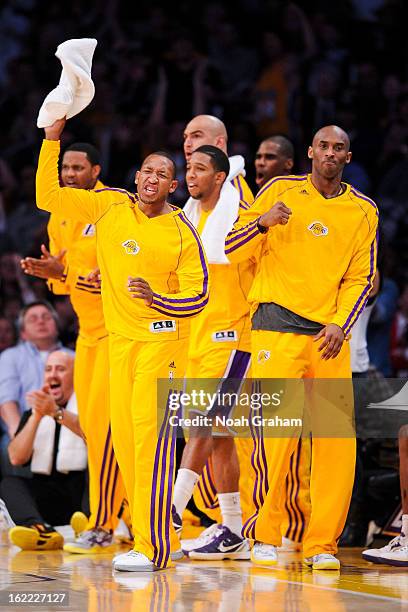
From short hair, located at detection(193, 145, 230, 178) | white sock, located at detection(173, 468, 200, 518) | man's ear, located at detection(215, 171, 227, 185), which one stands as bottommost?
white sock, located at detection(173, 468, 200, 518)

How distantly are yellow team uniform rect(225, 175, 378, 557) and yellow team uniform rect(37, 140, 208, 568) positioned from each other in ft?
1.43

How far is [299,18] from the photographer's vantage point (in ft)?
36.8

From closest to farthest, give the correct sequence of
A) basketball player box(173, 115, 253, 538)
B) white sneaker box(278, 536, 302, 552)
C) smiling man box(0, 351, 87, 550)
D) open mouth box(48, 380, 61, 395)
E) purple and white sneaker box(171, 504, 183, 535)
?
1. purple and white sneaker box(171, 504, 183, 535)
2. basketball player box(173, 115, 253, 538)
3. white sneaker box(278, 536, 302, 552)
4. smiling man box(0, 351, 87, 550)
5. open mouth box(48, 380, 61, 395)

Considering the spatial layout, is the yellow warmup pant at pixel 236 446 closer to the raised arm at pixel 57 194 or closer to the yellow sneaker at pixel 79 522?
the yellow sneaker at pixel 79 522

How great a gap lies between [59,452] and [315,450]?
1.85m

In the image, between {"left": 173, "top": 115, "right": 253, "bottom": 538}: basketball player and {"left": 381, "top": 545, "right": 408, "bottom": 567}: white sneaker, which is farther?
{"left": 173, "top": 115, "right": 253, "bottom": 538}: basketball player

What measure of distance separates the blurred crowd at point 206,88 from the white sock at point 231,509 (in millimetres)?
3342

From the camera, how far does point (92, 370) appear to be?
20.7 feet

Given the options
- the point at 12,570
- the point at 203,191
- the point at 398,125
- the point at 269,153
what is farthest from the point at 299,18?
the point at 12,570

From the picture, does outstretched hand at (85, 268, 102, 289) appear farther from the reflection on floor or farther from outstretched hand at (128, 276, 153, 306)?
the reflection on floor

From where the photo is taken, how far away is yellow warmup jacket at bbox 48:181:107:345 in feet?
20.6

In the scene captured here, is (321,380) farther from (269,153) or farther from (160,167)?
(269,153)

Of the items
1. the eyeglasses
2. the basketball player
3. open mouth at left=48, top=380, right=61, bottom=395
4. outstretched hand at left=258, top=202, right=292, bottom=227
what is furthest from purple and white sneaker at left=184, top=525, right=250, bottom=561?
the eyeglasses

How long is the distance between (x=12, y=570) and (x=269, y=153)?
2765mm
